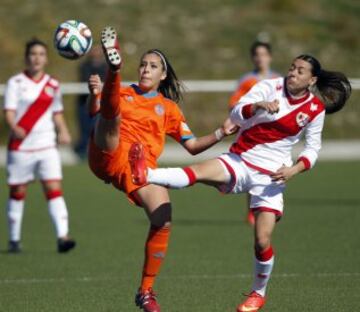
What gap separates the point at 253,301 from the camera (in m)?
8.38

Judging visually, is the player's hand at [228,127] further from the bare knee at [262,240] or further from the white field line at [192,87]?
the white field line at [192,87]

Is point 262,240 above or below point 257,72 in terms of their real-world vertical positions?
below

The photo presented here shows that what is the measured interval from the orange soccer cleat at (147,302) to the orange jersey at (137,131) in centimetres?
75

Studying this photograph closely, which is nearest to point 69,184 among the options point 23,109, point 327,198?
point 327,198

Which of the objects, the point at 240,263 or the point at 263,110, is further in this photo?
the point at 240,263

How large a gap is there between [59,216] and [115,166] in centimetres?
369

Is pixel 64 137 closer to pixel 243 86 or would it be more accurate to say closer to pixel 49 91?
pixel 49 91

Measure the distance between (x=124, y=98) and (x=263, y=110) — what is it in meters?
1.05

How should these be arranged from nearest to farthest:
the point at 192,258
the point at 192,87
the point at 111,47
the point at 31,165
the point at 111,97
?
the point at 111,47
the point at 111,97
the point at 192,258
the point at 31,165
the point at 192,87

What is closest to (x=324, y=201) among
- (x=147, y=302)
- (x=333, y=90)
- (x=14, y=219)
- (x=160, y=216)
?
(x=14, y=219)

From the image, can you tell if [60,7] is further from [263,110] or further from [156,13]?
[263,110]

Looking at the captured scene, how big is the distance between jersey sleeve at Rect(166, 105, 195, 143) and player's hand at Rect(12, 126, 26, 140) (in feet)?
10.8

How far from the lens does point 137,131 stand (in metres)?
8.60

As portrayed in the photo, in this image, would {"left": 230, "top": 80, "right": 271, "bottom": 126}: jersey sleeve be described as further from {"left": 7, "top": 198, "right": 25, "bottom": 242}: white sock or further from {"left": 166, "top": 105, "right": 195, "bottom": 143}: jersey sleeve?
{"left": 7, "top": 198, "right": 25, "bottom": 242}: white sock
